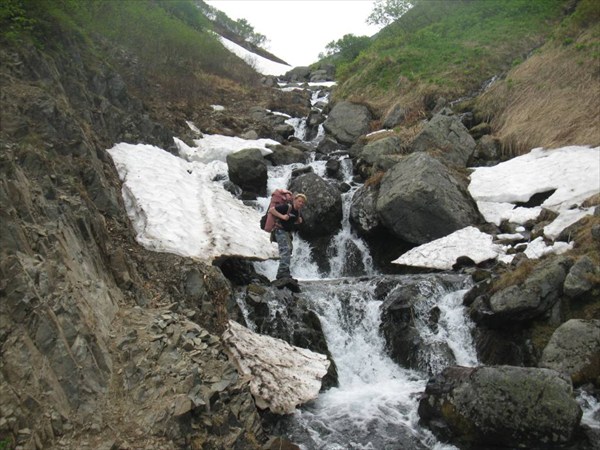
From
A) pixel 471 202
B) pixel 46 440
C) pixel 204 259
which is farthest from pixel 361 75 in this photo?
pixel 46 440

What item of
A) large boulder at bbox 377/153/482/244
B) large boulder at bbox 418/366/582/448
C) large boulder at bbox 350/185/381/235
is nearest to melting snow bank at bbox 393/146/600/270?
large boulder at bbox 377/153/482/244

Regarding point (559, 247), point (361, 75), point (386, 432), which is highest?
point (361, 75)

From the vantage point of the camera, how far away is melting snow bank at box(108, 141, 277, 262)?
396 inches

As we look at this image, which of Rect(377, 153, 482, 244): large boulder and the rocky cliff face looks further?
Rect(377, 153, 482, 244): large boulder

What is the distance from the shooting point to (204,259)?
9570 mm

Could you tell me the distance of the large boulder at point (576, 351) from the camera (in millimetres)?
7598

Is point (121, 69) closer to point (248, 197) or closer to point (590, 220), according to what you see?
point (248, 197)

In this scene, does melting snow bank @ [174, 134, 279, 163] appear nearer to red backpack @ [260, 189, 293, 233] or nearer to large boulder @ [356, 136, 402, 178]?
large boulder @ [356, 136, 402, 178]

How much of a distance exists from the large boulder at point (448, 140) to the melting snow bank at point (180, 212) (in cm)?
758

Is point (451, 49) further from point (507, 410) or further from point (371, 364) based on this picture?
point (507, 410)

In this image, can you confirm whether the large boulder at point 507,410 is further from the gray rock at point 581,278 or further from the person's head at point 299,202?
the person's head at point 299,202

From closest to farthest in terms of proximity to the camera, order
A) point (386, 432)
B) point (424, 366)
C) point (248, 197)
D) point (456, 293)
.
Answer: point (386, 432) → point (424, 366) → point (456, 293) → point (248, 197)

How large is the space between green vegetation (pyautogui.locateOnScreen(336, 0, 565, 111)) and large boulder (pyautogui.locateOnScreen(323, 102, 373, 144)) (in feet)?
7.75

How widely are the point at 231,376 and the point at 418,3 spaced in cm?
3890
